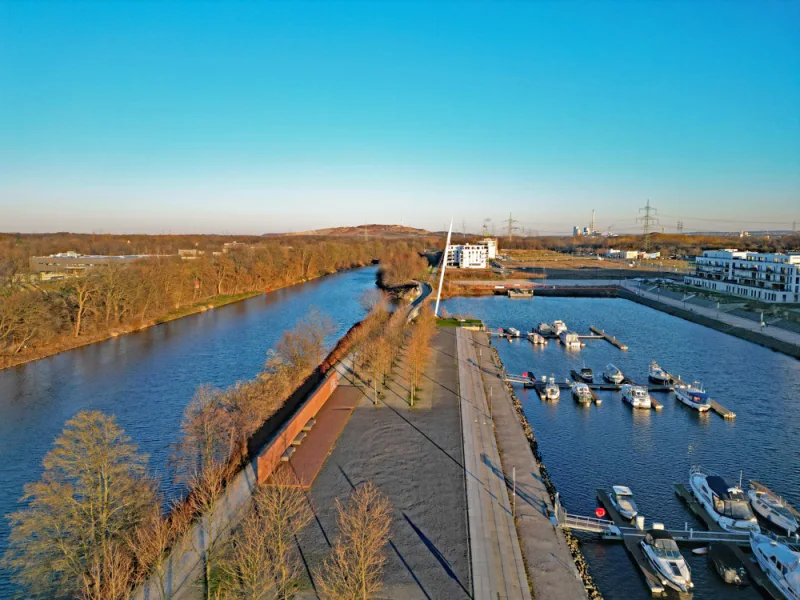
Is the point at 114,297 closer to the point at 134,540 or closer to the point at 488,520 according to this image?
the point at 134,540

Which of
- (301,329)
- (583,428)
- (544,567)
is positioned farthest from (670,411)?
(301,329)

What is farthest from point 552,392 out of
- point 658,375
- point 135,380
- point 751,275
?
point 751,275

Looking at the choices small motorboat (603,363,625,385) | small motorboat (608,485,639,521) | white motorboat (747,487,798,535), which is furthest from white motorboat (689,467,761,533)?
small motorboat (603,363,625,385)

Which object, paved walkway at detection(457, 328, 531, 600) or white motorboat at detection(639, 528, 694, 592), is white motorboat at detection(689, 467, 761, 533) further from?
paved walkway at detection(457, 328, 531, 600)

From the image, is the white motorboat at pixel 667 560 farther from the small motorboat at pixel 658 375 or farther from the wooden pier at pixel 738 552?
the small motorboat at pixel 658 375

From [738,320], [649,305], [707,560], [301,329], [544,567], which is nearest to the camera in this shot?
[544,567]

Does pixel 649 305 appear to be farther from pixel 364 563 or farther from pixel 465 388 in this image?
pixel 364 563
